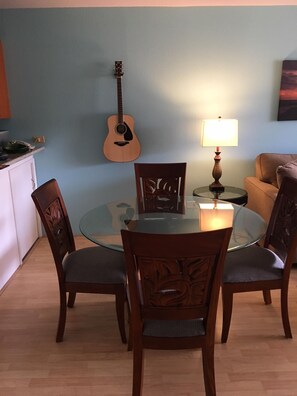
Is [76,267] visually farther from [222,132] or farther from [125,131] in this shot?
[222,132]

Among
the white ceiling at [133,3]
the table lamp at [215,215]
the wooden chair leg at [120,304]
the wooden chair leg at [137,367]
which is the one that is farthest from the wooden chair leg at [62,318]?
the white ceiling at [133,3]

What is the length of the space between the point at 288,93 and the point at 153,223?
7.16 ft

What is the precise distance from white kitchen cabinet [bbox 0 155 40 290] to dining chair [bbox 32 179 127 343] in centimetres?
75

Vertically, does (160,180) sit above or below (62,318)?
above

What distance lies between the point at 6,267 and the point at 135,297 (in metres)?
1.61

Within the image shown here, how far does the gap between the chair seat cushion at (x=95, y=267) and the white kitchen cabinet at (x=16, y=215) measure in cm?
82

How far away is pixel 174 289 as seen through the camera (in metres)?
1.36

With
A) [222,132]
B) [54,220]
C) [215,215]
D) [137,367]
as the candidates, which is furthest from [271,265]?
[222,132]

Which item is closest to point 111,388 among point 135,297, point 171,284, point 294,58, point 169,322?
point 169,322

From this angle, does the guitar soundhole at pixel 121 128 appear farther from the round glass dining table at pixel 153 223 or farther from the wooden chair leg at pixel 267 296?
the wooden chair leg at pixel 267 296

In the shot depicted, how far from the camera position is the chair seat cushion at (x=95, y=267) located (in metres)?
1.87

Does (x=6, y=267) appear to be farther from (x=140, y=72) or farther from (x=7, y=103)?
(x=140, y=72)

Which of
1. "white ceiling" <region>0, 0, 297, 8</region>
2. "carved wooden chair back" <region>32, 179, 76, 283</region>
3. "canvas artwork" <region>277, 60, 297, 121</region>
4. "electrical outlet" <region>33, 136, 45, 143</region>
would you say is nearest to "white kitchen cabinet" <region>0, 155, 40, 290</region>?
"electrical outlet" <region>33, 136, 45, 143</region>

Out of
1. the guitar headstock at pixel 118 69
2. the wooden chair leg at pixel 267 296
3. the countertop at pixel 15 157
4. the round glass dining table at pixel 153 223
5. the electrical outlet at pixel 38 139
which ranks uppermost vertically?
the guitar headstock at pixel 118 69
